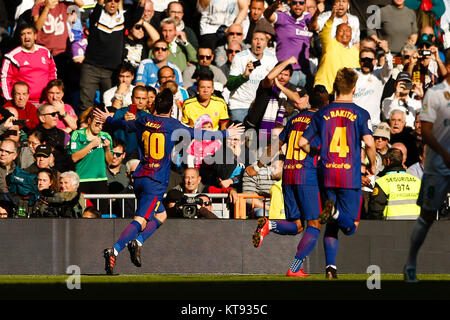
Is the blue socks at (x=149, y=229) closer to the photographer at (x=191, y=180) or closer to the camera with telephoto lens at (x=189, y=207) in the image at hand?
the camera with telephoto lens at (x=189, y=207)

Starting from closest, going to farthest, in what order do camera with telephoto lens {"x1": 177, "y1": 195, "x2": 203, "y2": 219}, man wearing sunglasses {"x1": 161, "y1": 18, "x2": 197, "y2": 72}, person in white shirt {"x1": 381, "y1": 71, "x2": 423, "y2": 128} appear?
camera with telephoto lens {"x1": 177, "y1": 195, "x2": 203, "y2": 219}, person in white shirt {"x1": 381, "y1": 71, "x2": 423, "y2": 128}, man wearing sunglasses {"x1": 161, "y1": 18, "x2": 197, "y2": 72}

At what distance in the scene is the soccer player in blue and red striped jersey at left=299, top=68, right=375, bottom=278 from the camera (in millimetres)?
11427

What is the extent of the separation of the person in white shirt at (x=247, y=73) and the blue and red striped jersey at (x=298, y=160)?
16.6ft

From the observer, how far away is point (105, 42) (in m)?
18.1

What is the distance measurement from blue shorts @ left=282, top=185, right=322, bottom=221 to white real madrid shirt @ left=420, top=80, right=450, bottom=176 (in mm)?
1953

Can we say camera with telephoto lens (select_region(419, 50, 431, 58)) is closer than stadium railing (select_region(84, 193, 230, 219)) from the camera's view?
No

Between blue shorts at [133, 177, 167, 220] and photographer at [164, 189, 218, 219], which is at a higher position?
blue shorts at [133, 177, 167, 220]

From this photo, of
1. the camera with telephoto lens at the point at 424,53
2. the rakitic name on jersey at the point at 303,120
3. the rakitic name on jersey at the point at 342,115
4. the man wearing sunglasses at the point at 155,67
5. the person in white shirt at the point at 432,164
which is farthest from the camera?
the camera with telephoto lens at the point at 424,53

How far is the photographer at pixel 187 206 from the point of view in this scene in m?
14.4

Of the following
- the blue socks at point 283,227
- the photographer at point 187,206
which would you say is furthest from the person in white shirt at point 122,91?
the blue socks at point 283,227

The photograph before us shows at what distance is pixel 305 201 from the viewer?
1216 centimetres

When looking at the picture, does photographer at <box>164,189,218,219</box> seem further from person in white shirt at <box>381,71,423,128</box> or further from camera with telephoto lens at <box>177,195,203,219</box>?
person in white shirt at <box>381,71,423,128</box>

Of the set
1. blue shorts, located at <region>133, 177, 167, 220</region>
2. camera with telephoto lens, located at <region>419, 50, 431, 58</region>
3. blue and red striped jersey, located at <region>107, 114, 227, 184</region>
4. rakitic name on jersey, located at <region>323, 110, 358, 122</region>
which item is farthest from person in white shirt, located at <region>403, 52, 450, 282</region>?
camera with telephoto lens, located at <region>419, 50, 431, 58</region>
